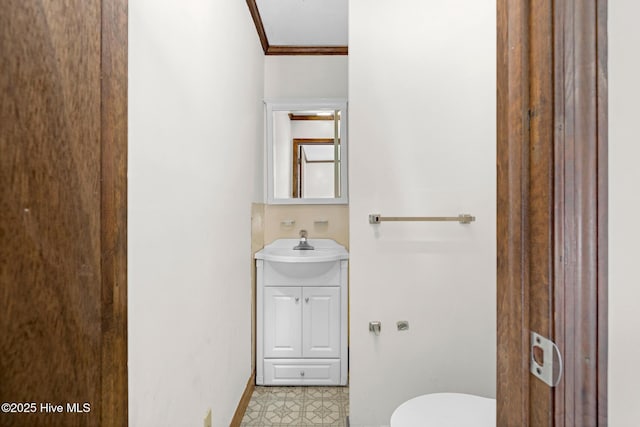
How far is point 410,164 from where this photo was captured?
166 centimetres

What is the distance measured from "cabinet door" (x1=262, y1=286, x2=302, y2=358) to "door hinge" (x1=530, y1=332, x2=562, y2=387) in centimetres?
176

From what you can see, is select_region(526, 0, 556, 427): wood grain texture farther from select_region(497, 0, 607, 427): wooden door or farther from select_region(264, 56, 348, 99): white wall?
select_region(264, 56, 348, 99): white wall

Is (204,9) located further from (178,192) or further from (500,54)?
(500,54)

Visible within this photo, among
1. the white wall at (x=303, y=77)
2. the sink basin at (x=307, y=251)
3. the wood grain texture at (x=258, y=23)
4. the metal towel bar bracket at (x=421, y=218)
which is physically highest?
the wood grain texture at (x=258, y=23)

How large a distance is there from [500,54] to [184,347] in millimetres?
1127

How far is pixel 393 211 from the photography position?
166 centimetres

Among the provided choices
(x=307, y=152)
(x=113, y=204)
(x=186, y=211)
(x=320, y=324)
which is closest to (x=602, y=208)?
(x=113, y=204)

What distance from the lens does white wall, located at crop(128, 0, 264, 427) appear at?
81 cm

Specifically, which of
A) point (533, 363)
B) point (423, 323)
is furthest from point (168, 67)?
point (423, 323)

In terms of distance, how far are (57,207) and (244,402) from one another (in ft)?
5.28

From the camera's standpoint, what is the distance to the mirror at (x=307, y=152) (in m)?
2.43

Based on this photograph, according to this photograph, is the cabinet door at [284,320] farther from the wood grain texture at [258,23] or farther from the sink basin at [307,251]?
the wood grain texture at [258,23]

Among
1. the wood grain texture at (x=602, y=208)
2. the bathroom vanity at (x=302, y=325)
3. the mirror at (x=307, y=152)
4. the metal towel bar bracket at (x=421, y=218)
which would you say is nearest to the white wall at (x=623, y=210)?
the wood grain texture at (x=602, y=208)

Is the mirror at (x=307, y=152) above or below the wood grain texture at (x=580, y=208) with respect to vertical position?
above
